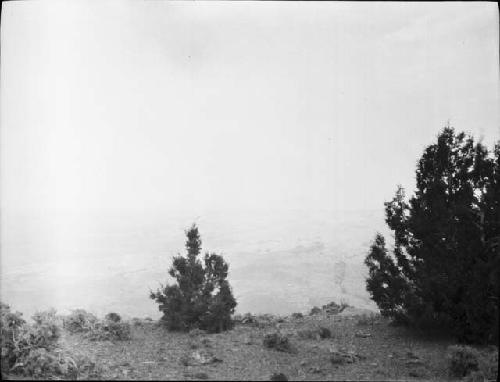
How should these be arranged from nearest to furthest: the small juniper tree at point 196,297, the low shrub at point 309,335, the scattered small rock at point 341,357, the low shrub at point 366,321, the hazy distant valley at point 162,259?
the scattered small rock at point 341,357 < the low shrub at point 309,335 < the small juniper tree at point 196,297 < the low shrub at point 366,321 < the hazy distant valley at point 162,259

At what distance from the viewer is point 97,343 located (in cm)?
1348

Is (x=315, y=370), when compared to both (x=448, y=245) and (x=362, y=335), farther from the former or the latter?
(x=448, y=245)

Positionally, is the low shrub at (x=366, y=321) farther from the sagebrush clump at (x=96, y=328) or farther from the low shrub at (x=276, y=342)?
the sagebrush clump at (x=96, y=328)

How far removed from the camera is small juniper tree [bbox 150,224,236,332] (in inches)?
623

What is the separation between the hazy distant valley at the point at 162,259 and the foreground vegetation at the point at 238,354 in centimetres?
1601

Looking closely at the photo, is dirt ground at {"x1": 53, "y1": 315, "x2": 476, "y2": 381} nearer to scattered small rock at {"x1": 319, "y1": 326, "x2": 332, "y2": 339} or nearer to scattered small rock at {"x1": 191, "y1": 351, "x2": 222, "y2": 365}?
scattered small rock at {"x1": 191, "y1": 351, "x2": 222, "y2": 365}

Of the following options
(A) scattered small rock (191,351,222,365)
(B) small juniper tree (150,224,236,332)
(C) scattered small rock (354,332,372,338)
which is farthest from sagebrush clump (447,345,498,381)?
(B) small juniper tree (150,224,236,332)

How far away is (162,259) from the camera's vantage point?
98.2 m

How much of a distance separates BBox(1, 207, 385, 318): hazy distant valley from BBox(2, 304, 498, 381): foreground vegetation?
52.5ft

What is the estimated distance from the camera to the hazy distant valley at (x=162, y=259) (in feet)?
220

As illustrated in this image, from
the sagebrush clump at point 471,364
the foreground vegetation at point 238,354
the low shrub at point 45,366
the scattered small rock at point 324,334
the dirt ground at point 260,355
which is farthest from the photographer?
the scattered small rock at point 324,334

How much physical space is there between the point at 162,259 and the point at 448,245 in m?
89.8

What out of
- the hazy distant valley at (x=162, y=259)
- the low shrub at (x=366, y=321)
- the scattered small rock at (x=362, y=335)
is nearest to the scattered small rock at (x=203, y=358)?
the scattered small rock at (x=362, y=335)

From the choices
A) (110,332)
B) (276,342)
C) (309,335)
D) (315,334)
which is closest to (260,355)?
(276,342)
